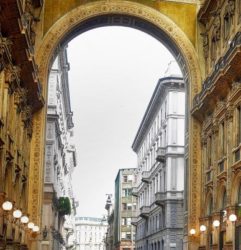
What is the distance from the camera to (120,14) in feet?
149

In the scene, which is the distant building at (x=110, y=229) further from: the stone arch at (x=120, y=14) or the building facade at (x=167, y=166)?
the stone arch at (x=120, y=14)

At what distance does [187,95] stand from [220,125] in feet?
22.0

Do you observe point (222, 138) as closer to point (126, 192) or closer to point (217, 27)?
point (217, 27)

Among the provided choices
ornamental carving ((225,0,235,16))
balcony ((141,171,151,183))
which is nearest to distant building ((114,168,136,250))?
balcony ((141,171,151,183))

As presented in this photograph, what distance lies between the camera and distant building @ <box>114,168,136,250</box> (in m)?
128

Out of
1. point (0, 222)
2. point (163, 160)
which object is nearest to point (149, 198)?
point (163, 160)

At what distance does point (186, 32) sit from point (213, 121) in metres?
7.14

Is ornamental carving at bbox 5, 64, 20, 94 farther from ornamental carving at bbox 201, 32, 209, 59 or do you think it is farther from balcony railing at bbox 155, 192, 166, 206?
balcony railing at bbox 155, 192, 166, 206

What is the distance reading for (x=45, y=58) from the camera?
4431cm

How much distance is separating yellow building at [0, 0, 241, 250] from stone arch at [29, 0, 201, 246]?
60 millimetres

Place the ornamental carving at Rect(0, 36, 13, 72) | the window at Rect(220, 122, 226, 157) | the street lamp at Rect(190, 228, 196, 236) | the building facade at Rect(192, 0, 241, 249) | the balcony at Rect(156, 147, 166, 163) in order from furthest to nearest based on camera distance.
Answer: the balcony at Rect(156, 147, 166, 163) < the street lamp at Rect(190, 228, 196, 236) < the window at Rect(220, 122, 226, 157) < the building facade at Rect(192, 0, 241, 249) < the ornamental carving at Rect(0, 36, 13, 72)

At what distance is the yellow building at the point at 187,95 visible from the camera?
35.1 m

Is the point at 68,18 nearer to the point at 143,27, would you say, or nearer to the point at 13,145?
the point at 143,27

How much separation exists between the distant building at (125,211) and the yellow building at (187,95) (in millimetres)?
81807
